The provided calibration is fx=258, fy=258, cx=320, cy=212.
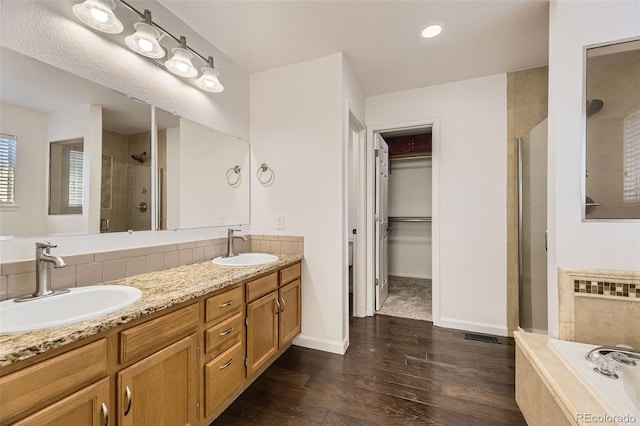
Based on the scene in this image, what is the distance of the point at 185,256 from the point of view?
1862 millimetres

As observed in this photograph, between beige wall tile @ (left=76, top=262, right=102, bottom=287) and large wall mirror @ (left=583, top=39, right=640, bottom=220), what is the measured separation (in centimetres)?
274

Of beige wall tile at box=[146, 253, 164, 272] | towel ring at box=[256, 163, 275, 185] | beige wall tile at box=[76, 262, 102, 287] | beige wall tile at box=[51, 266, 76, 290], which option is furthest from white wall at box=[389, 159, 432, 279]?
beige wall tile at box=[51, 266, 76, 290]

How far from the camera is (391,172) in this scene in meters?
4.74

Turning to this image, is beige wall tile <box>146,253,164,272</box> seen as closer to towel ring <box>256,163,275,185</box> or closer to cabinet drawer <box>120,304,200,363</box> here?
cabinet drawer <box>120,304,200,363</box>

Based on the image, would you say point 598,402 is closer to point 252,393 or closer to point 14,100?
point 252,393

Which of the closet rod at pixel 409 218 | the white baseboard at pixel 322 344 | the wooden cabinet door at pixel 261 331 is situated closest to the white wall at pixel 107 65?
the wooden cabinet door at pixel 261 331

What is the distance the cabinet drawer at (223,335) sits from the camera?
4.59ft

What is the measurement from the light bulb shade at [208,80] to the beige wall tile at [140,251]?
4.07 ft

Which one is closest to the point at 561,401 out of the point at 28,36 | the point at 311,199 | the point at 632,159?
the point at 632,159

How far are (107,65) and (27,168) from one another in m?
0.69

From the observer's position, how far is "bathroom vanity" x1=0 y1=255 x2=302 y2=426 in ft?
2.52

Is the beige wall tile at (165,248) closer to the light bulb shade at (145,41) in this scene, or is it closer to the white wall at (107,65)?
the white wall at (107,65)

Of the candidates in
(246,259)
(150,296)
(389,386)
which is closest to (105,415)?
(150,296)

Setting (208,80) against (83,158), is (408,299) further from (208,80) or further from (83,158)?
(83,158)
